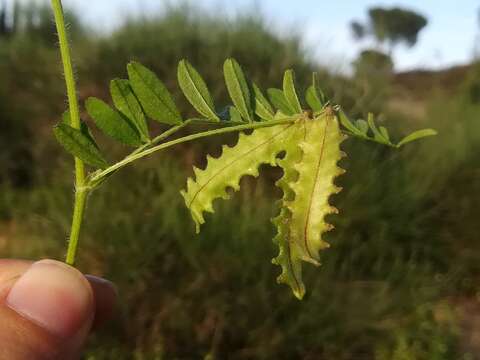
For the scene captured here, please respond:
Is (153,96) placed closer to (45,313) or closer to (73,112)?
(73,112)

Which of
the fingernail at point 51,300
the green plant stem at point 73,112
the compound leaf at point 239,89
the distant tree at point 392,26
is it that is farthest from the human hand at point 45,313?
the distant tree at point 392,26

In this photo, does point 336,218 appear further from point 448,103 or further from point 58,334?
point 58,334

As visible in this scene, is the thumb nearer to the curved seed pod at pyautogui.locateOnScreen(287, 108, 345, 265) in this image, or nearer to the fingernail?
the fingernail

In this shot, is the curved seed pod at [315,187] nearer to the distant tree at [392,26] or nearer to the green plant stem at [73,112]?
the green plant stem at [73,112]

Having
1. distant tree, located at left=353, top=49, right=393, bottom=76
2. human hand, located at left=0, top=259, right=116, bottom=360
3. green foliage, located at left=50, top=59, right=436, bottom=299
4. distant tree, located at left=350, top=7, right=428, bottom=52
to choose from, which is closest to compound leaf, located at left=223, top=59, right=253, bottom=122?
green foliage, located at left=50, top=59, right=436, bottom=299

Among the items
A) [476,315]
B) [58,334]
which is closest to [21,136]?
[476,315]

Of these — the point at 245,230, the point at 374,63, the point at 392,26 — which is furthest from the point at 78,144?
the point at 392,26
